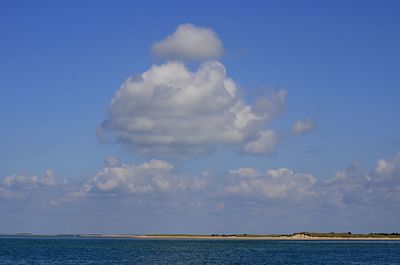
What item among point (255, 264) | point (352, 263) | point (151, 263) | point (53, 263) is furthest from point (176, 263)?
point (352, 263)

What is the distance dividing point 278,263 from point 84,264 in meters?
31.0

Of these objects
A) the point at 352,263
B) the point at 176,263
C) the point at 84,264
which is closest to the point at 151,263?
the point at 176,263

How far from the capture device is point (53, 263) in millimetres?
100500

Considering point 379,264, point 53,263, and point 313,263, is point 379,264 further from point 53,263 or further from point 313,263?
point 53,263

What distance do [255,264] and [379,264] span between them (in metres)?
20.0

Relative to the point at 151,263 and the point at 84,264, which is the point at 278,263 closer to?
the point at 151,263

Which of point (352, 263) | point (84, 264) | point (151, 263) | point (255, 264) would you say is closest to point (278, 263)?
point (255, 264)

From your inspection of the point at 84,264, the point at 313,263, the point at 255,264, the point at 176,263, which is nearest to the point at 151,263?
the point at 176,263

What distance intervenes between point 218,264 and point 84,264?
21082 mm

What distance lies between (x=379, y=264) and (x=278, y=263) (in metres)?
16.0

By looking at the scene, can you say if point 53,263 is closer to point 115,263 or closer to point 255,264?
point 115,263

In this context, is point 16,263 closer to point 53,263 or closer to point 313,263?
point 53,263

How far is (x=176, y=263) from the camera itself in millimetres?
99938

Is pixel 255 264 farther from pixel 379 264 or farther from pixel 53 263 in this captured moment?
pixel 53 263
